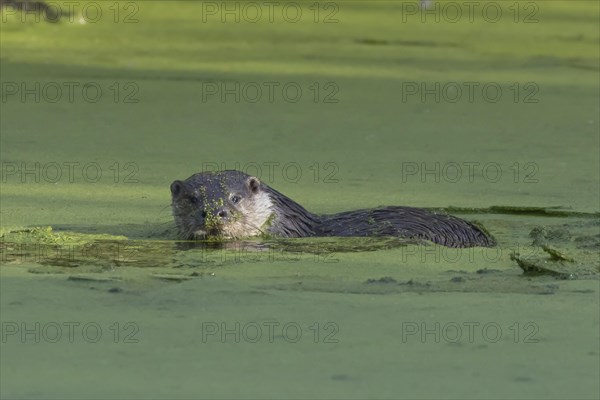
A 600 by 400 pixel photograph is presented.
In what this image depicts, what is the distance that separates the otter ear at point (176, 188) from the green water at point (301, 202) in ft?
0.52

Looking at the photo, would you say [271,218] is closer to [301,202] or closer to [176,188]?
[176,188]

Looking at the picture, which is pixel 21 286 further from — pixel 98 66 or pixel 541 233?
pixel 98 66

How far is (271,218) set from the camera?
18.4ft

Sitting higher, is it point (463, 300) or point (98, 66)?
point (98, 66)

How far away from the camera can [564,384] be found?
3.35m

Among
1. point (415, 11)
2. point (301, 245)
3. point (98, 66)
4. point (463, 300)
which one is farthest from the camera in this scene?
point (415, 11)

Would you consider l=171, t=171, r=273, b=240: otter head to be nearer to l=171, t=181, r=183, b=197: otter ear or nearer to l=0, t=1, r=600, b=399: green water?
l=171, t=181, r=183, b=197: otter ear

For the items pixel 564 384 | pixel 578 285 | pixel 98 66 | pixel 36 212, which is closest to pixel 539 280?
pixel 578 285

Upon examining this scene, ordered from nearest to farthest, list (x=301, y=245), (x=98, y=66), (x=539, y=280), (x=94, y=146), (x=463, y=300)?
(x=463, y=300) → (x=539, y=280) → (x=301, y=245) → (x=94, y=146) → (x=98, y=66)

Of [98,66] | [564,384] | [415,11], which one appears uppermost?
[415,11]

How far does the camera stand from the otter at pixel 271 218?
5.33 m

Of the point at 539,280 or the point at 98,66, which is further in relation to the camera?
the point at 98,66

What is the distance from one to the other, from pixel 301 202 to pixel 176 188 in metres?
0.83

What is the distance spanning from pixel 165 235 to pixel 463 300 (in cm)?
162
